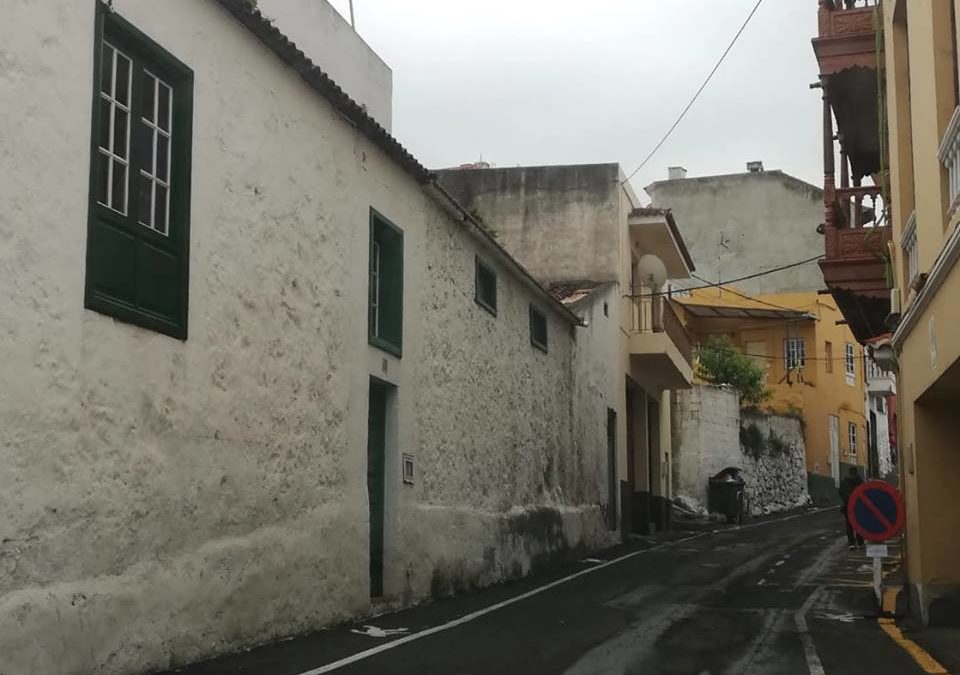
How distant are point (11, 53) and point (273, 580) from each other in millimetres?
4802

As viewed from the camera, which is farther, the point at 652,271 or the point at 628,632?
the point at 652,271

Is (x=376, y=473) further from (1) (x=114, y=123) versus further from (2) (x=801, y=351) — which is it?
(2) (x=801, y=351)

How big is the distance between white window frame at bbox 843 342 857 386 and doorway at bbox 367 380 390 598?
39.4 metres

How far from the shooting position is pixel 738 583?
16.2m

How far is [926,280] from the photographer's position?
10477 mm

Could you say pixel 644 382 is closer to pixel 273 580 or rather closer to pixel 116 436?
pixel 273 580

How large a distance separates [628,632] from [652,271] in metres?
17.2

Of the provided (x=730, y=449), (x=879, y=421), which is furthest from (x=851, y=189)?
(x=879, y=421)

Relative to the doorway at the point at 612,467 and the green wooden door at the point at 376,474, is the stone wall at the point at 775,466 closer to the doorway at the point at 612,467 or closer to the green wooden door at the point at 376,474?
the doorway at the point at 612,467

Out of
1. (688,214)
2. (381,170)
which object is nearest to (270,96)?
(381,170)

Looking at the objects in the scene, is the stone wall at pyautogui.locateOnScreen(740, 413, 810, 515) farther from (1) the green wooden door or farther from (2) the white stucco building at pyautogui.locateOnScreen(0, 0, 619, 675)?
(1) the green wooden door

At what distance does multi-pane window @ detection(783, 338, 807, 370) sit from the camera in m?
47.6

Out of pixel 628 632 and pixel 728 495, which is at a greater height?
pixel 728 495

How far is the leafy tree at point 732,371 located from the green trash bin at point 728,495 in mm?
6048
